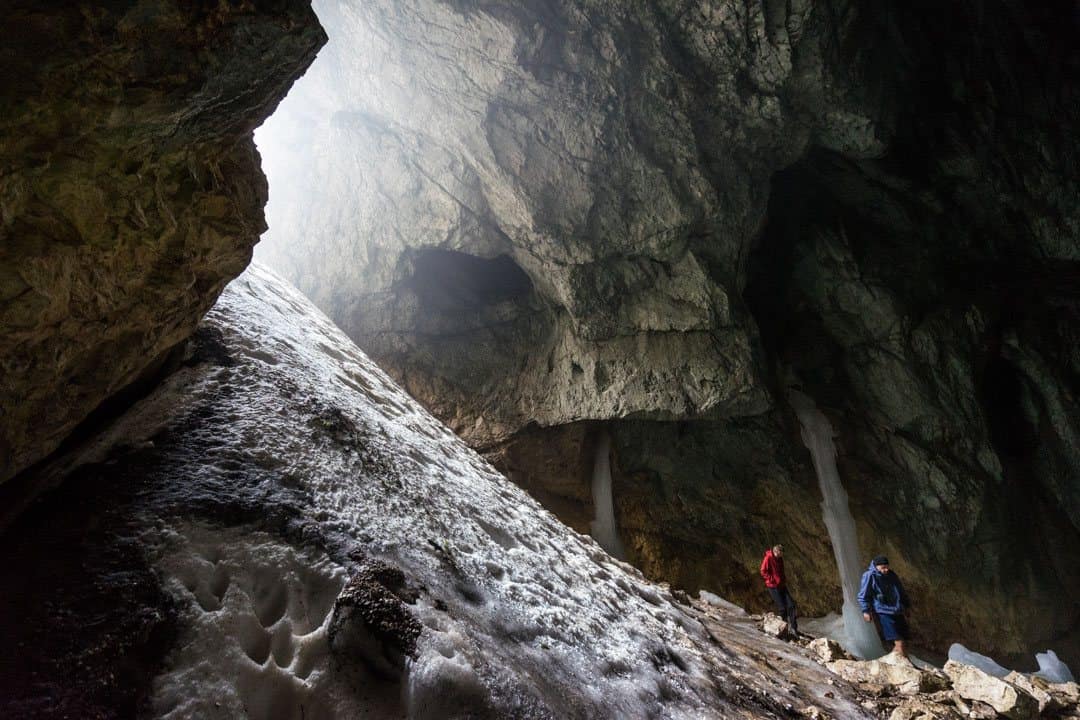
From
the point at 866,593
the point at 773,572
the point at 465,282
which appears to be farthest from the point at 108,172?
the point at 465,282

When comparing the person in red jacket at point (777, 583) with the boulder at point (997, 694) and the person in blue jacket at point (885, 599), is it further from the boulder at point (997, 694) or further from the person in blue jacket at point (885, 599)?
the boulder at point (997, 694)

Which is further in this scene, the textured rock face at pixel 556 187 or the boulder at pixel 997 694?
the textured rock face at pixel 556 187

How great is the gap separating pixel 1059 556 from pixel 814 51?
1062 cm

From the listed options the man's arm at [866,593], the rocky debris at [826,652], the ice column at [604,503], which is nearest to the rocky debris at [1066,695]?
the man's arm at [866,593]

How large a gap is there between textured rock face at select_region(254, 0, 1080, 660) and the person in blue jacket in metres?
4.21

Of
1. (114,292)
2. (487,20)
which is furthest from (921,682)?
(487,20)

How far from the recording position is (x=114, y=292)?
2137mm

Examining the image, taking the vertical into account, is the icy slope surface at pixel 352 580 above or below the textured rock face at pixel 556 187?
below

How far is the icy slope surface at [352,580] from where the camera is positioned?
5.98 feet

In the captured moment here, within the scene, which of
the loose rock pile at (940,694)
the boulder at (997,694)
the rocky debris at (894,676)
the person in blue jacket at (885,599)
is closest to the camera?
the loose rock pile at (940,694)

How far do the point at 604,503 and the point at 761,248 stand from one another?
6.39 m

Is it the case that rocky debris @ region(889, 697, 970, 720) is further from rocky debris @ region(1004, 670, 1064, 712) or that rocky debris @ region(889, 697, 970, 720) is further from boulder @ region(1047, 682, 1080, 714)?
boulder @ region(1047, 682, 1080, 714)

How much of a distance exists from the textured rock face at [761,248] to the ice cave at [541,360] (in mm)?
72

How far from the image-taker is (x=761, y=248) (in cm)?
1168
